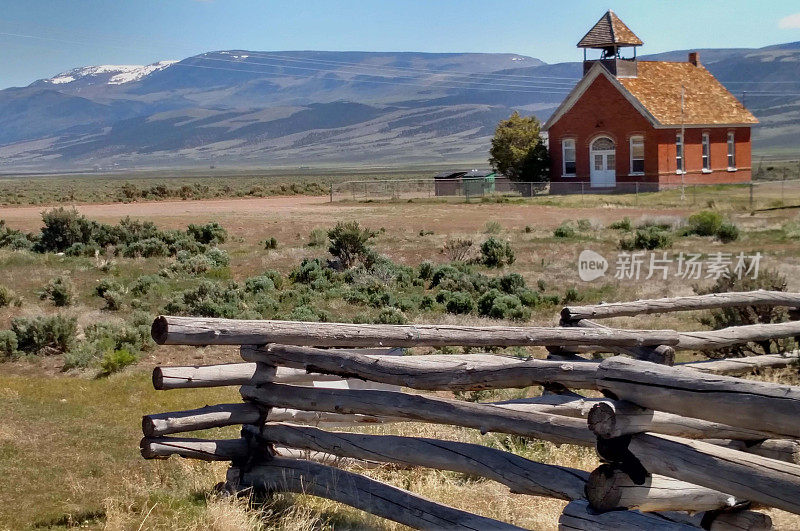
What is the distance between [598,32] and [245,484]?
146 feet

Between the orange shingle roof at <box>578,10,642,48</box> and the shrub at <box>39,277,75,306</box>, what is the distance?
3461 cm

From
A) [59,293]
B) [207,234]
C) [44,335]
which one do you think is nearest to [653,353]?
[44,335]

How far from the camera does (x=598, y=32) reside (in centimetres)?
4784

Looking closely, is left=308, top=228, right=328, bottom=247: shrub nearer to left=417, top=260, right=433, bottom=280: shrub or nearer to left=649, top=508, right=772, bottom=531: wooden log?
left=417, top=260, right=433, bottom=280: shrub

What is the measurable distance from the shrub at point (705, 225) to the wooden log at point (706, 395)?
2266cm

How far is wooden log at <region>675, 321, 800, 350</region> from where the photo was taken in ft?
26.3

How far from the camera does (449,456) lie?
238 inches

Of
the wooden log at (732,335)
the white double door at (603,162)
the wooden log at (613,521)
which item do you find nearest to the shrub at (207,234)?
the wooden log at (732,335)

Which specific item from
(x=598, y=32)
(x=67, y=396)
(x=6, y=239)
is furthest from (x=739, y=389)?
(x=598, y=32)

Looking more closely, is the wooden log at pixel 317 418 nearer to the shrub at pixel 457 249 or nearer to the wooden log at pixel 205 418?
the wooden log at pixel 205 418

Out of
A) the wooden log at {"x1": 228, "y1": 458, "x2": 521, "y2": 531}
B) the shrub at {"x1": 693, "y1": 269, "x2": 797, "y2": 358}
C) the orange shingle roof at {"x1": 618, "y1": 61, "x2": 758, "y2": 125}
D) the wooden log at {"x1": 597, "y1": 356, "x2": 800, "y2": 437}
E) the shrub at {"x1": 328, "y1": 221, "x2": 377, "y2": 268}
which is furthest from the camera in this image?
the orange shingle roof at {"x1": 618, "y1": 61, "x2": 758, "y2": 125}

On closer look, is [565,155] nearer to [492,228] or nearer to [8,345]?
[492,228]

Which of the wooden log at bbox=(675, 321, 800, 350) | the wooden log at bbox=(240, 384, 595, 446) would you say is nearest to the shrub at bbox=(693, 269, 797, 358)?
the wooden log at bbox=(675, 321, 800, 350)

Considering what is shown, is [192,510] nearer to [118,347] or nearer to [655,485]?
[655,485]
